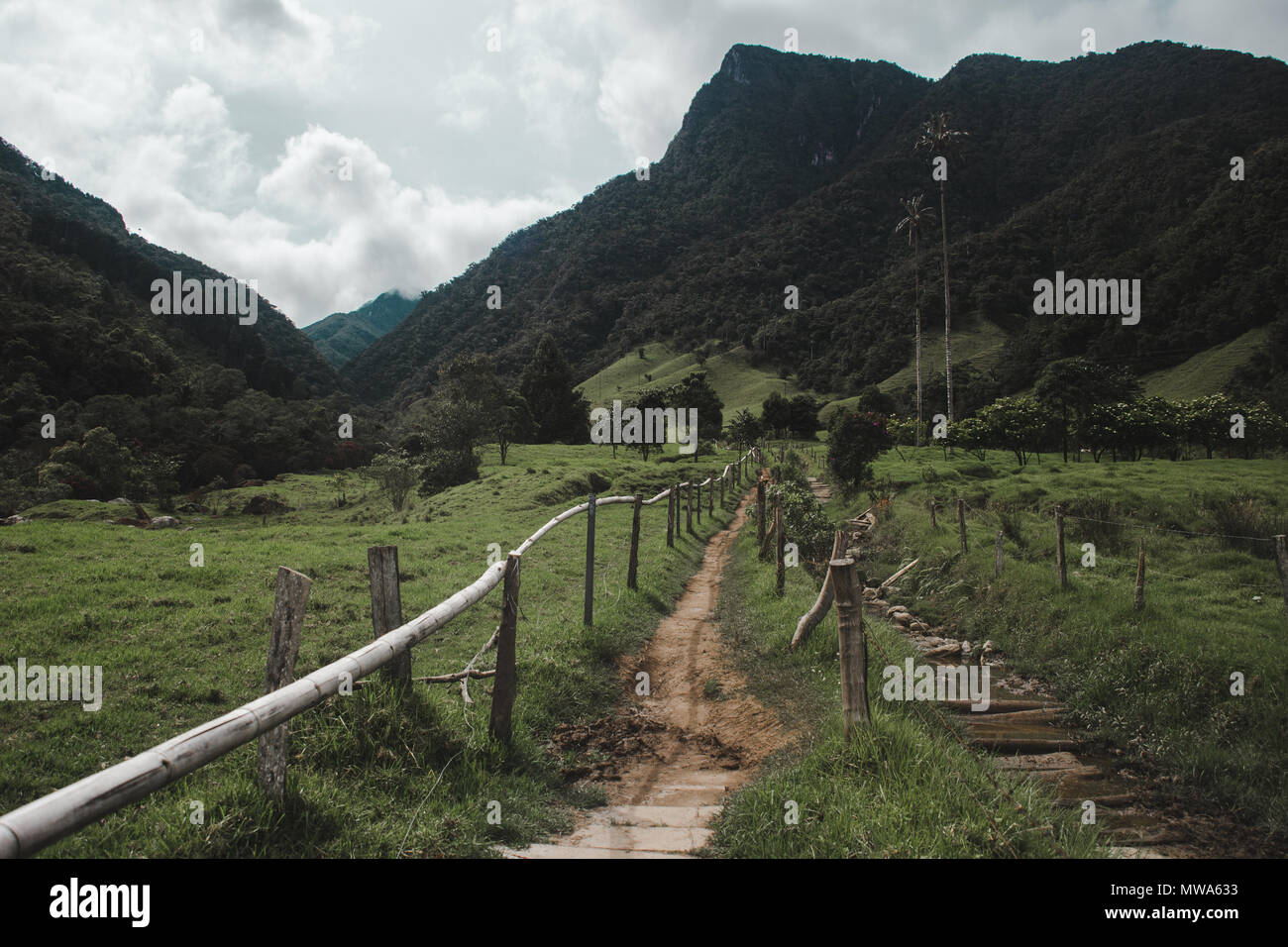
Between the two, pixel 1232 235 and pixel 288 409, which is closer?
pixel 288 409

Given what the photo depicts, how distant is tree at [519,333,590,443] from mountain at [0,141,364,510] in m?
21.7

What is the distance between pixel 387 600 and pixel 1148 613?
36.5 ft

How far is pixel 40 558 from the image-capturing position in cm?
1237

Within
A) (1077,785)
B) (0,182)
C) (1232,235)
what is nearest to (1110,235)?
(1232,235)

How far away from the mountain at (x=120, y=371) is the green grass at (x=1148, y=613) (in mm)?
36728

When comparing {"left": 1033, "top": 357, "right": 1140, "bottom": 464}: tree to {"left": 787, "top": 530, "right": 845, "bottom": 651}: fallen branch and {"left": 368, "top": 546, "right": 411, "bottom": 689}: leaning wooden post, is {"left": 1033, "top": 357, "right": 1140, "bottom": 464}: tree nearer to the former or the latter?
{"left": 787, "top": 530, "right": 845, "bottom": 651}: fallen branch

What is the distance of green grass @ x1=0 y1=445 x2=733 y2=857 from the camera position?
347cm

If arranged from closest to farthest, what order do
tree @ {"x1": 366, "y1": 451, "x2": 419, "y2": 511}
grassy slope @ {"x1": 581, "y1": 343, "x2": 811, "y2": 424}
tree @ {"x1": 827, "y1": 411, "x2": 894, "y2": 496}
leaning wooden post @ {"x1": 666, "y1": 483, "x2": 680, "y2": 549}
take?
leaning wooden post @ {"x1": 666, "y1": 483, "x2": 680, "y2": 549} < tree @ {"x1": 827, "y1": 411, "x2": 894, "y2": 496} < tree @ {"x1": 366, "y1": 451, "x2": 419, "y2": 511} < grassy slope @ {"x1": 581, "y1": 343, "x2": 811, "y2": 424}

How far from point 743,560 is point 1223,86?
25268cm

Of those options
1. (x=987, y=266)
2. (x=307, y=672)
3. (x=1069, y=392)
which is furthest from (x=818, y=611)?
(x=987, y=266)

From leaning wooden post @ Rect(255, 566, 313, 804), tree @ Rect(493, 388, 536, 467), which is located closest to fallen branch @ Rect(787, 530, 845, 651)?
leaning wooden post @ Rect(255, 566, 313, 804)

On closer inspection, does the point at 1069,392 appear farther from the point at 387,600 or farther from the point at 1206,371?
the point at 1206,371

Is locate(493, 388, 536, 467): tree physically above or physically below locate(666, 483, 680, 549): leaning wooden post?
above

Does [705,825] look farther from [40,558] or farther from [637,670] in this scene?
[40,558]
